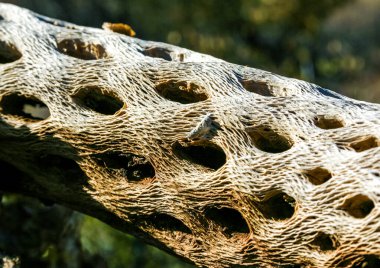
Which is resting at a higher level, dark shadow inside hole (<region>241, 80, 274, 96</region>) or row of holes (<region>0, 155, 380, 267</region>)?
dark shadow inside hole (<region>241, 80, 274, 96</region>)

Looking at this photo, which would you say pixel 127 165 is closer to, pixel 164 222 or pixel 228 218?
pixel 164 222

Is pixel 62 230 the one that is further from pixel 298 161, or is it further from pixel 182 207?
pixel 298 161

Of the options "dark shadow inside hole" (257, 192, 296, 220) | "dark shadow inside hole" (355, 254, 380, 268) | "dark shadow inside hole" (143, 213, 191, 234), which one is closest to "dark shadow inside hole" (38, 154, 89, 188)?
"dark shadow inside hole" (143, 213, 191, 234)

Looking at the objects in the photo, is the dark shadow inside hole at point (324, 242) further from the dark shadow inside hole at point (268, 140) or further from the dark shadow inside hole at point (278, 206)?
the dark shadow inside hole at point (268, 140)

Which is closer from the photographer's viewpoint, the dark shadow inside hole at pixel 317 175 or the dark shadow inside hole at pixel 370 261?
the dark shadow inside hole at pixel 370 261

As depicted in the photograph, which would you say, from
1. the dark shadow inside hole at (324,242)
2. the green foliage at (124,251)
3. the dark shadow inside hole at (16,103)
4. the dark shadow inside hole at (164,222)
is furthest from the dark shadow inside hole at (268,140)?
the green foliage at (124,251)

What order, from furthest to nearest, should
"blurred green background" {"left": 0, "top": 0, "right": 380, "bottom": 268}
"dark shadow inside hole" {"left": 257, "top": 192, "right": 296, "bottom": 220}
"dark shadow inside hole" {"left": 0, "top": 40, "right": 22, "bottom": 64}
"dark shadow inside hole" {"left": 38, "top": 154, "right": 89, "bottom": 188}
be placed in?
"blurred green background" {"left": 0, "top": 0, "right": 380, "bottom": 268} < "dark shadow inside hole" {"left": 0, "top": 40, "right": 22, "bottom": 64} < "dark shadow inside hole" {"left": 38, "top": 154, "right": 89, "bottom": 188} < "dark shadow inside hole" {"left": 257, "top": 192, "right": 296, "bottom": 220}

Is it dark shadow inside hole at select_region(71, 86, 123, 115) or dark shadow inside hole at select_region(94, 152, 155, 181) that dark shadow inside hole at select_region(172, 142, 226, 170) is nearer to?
dark shadow inside hole at select_region(94, 152, 155, 181)
